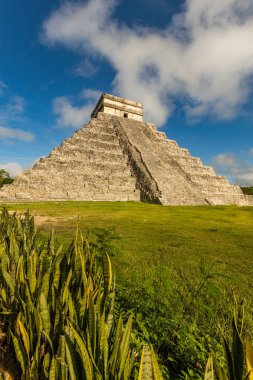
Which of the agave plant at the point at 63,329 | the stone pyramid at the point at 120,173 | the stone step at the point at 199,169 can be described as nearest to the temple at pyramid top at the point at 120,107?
the stone pyramid at the point at 120,173

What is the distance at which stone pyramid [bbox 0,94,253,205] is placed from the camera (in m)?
23.3

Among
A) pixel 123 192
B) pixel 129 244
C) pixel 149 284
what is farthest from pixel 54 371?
pixel 123 192

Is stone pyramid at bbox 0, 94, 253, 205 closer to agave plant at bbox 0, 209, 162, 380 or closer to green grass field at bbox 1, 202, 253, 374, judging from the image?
green grass field at bbox 1, 202, 253, 374

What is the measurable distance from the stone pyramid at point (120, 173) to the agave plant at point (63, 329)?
2030cm

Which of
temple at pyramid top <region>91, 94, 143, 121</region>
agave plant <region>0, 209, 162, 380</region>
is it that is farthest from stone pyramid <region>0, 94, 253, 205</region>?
agave plant <region>0, 209, 162, 380</region>

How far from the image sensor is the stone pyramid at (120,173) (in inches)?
918


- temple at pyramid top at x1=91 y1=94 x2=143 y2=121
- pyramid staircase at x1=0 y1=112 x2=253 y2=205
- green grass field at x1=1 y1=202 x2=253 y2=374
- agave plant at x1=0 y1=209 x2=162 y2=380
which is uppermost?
temple at pyramid top at x1=91 y1=94 x2=143 y2=121

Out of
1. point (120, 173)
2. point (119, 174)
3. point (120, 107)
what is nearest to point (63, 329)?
point (119, 174)

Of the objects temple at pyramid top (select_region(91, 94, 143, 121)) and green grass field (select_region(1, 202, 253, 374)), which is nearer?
green grass field (select_region(1, 202, 253, 374))

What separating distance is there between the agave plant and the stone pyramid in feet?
66.6

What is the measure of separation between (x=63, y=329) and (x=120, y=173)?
25934 mm

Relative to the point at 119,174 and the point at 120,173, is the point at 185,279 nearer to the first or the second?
the point at 119,174

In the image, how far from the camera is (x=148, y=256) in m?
5.76

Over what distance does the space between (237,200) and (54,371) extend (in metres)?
31.1
